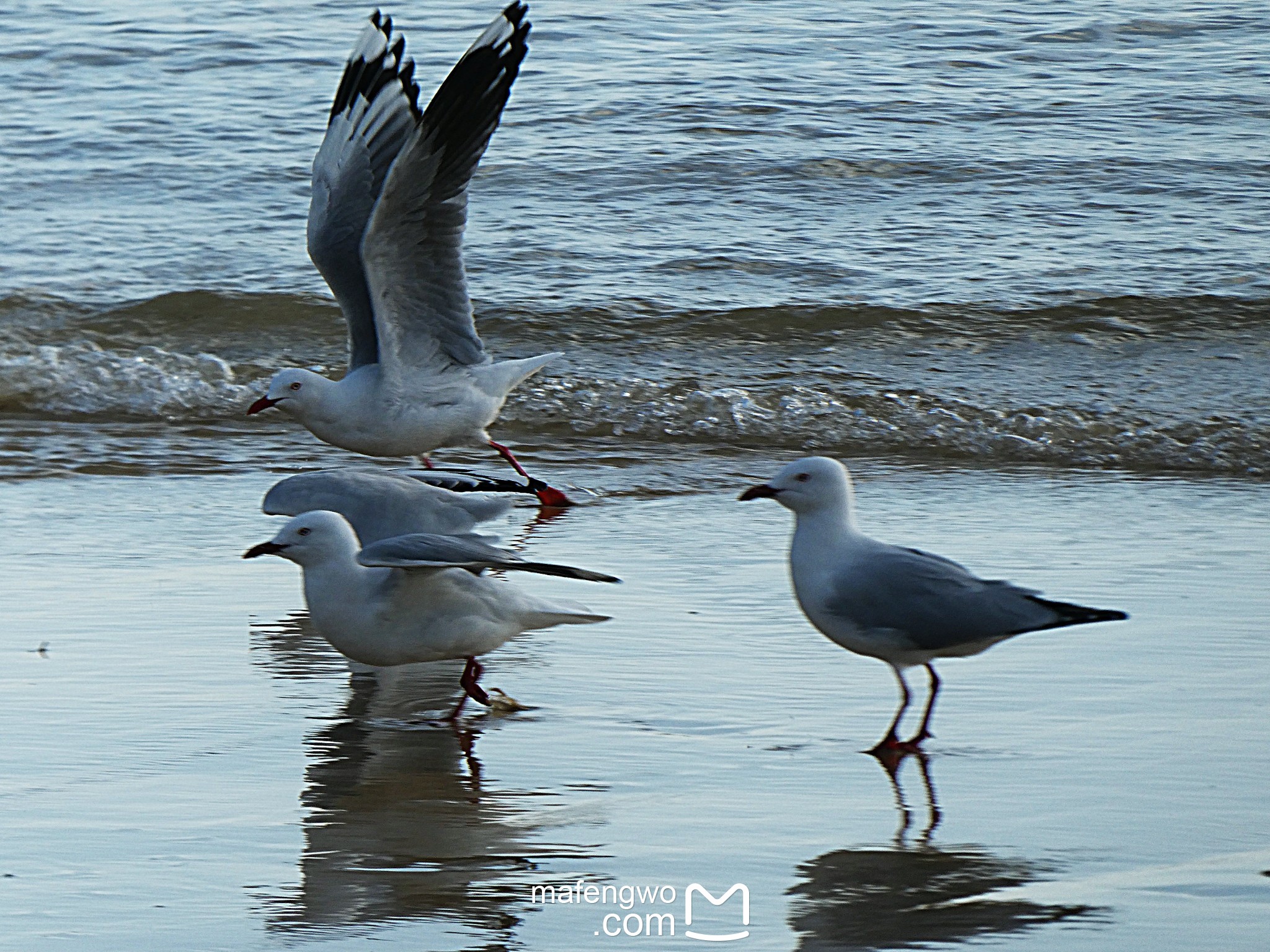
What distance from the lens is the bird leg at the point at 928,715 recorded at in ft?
12.4

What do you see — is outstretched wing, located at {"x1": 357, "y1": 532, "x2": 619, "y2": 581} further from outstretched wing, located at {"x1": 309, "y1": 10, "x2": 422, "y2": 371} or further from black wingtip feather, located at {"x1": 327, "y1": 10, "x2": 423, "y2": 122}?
black wingtip feather, located at {"x1": 327, "y1": 10, "x2": 423, "y2": 122}

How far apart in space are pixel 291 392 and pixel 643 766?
2.74m

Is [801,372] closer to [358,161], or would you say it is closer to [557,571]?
[358,161]

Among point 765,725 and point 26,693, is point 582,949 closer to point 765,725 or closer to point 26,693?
point 765,725

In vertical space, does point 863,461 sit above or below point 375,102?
below

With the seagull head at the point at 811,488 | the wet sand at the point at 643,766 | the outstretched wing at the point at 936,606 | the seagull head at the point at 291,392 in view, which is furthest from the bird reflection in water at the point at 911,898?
the seagull head at the point at 291,392

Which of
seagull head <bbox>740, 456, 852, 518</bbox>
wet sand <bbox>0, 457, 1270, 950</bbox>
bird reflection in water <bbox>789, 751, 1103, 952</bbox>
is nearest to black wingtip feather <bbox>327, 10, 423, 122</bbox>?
wet sand <bbox>0, 457, 1270, 950</bbox>

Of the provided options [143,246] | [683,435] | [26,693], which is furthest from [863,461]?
[143,246]

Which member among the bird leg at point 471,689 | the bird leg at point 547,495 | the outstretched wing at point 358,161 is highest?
the outstretched wing at point 358,161

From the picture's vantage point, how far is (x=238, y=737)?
3.90m

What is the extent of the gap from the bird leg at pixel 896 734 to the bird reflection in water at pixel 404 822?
69 cm

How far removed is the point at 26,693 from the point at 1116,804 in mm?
2253

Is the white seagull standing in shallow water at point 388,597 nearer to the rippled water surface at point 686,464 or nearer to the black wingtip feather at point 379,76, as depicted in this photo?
the rippled water surface at point 686,464

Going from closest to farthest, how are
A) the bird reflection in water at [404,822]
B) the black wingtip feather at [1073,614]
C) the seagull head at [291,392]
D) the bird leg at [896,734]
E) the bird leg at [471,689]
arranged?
the bird reflection in water at [404,822] < the black wingtip feather at [1073,614] < the bird leg at [896,734] < the bird leg at [471,689] < the seagull head at [291,392]
